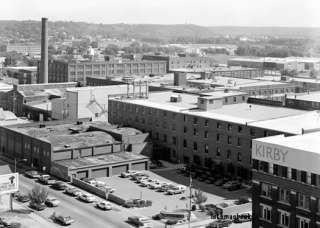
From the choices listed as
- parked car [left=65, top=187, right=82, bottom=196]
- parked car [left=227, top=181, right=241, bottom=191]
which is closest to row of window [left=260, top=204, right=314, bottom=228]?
parked car [left=227, top=181, right=241, bottom=191]

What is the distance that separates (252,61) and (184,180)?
56699 millimetres

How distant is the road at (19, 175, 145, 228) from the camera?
71.9 feet

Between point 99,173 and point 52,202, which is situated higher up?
point 99,173

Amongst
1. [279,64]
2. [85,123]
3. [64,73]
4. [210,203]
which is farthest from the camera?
[279,64]

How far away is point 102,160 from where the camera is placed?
2936 cm

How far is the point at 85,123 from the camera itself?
35844 mm

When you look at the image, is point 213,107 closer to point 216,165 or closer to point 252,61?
point 216,165

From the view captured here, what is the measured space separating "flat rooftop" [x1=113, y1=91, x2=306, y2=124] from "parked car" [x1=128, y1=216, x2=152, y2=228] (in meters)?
8.92

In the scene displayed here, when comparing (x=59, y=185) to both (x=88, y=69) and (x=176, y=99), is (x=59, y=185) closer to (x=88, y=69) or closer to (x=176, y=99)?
(x=176, y=99)

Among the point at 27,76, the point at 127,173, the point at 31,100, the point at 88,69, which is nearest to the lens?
the point at 127,173

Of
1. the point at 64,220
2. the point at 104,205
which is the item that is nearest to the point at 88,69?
the point at 104,205

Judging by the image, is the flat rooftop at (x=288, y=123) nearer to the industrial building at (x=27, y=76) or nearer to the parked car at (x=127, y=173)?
the parked car at (x=127, y=173)

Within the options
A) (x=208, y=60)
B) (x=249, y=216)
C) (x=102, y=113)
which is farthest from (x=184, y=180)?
(x=208, y=60)

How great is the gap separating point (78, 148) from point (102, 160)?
52.9 inches
